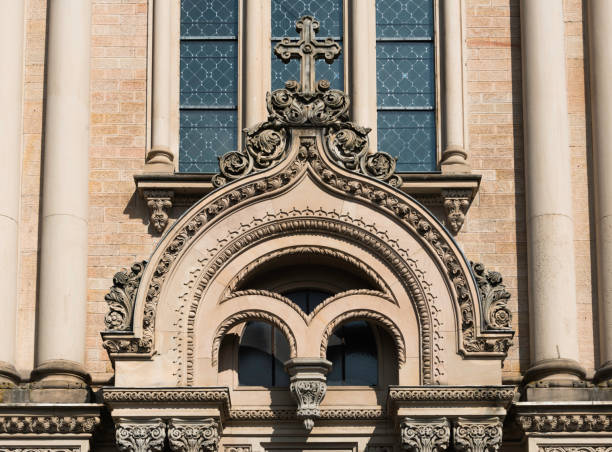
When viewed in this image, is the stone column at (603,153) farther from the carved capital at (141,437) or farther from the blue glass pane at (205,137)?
the carved capital at (141,437)

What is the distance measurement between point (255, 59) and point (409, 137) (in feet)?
6.95

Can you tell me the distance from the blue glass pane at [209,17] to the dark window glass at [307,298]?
3704 millimetres

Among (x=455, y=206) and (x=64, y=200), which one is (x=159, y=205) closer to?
(x=64, y=200)

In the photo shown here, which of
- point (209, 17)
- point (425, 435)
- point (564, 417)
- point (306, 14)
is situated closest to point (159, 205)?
point (209, 17)

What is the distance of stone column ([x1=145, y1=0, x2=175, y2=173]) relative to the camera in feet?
87.8

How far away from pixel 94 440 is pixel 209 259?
2.38 meters

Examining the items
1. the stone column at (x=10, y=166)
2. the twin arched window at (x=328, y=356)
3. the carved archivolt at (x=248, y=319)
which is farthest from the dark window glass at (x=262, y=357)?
the stone column at (x=10, y=166)

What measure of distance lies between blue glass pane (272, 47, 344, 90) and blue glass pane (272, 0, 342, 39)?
0.25 metres

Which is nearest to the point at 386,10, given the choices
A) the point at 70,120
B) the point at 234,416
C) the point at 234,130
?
the point at 234,130

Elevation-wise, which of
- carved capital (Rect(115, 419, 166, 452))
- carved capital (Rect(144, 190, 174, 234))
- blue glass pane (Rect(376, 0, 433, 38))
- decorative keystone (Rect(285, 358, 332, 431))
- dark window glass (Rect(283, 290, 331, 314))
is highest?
blue glass pane (Rect(376, 0, 433, 38))

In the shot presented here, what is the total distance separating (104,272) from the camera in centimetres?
2630

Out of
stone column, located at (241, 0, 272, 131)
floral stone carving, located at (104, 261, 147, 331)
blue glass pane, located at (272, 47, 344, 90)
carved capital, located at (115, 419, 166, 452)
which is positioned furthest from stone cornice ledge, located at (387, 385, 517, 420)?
blue glass pane, located at (272, 47, 344, 90)

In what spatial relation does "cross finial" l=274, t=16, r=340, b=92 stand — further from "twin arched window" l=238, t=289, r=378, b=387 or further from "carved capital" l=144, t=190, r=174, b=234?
"twin arched window" l=238, t=289, r=378, b=387

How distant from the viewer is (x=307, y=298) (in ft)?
85.9
